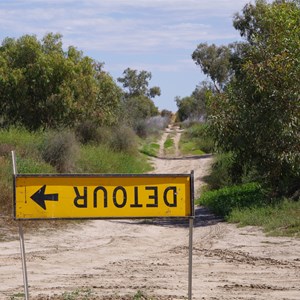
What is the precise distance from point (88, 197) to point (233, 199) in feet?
58.1

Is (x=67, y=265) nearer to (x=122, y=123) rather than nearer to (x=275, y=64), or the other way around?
(x=275, y=64)

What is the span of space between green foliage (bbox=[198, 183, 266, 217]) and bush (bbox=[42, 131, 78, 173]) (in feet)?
17.8

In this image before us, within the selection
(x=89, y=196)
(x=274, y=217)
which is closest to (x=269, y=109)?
(x=274, y=217)

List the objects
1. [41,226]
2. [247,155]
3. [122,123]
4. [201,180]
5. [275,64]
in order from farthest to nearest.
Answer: [122,123] < [201,180] < [247,155] < [275,64] < [41,226]

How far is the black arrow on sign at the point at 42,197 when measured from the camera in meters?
8.90

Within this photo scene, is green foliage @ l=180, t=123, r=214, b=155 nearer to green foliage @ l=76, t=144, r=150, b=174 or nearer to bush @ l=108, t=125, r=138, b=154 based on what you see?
bush @ l=108, t=125, r=138, b=154

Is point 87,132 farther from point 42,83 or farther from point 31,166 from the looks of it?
point 31,166

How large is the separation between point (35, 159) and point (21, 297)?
1842 cm

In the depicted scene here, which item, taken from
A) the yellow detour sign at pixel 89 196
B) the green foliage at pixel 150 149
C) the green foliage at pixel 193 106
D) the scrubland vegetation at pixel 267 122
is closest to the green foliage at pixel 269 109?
the scrubland vegetation at pixel 267 122

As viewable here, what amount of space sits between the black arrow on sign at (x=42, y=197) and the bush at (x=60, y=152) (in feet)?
72.0

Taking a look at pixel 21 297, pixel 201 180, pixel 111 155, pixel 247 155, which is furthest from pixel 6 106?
pixel 21 297

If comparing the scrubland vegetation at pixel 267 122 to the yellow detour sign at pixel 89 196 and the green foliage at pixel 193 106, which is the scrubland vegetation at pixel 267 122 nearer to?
the yellow detour sign at pixel 89 196

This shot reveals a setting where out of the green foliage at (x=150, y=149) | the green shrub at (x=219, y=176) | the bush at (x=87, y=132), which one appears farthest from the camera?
the green foliage at (x=150, y=149)

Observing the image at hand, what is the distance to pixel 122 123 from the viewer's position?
49.5 m
